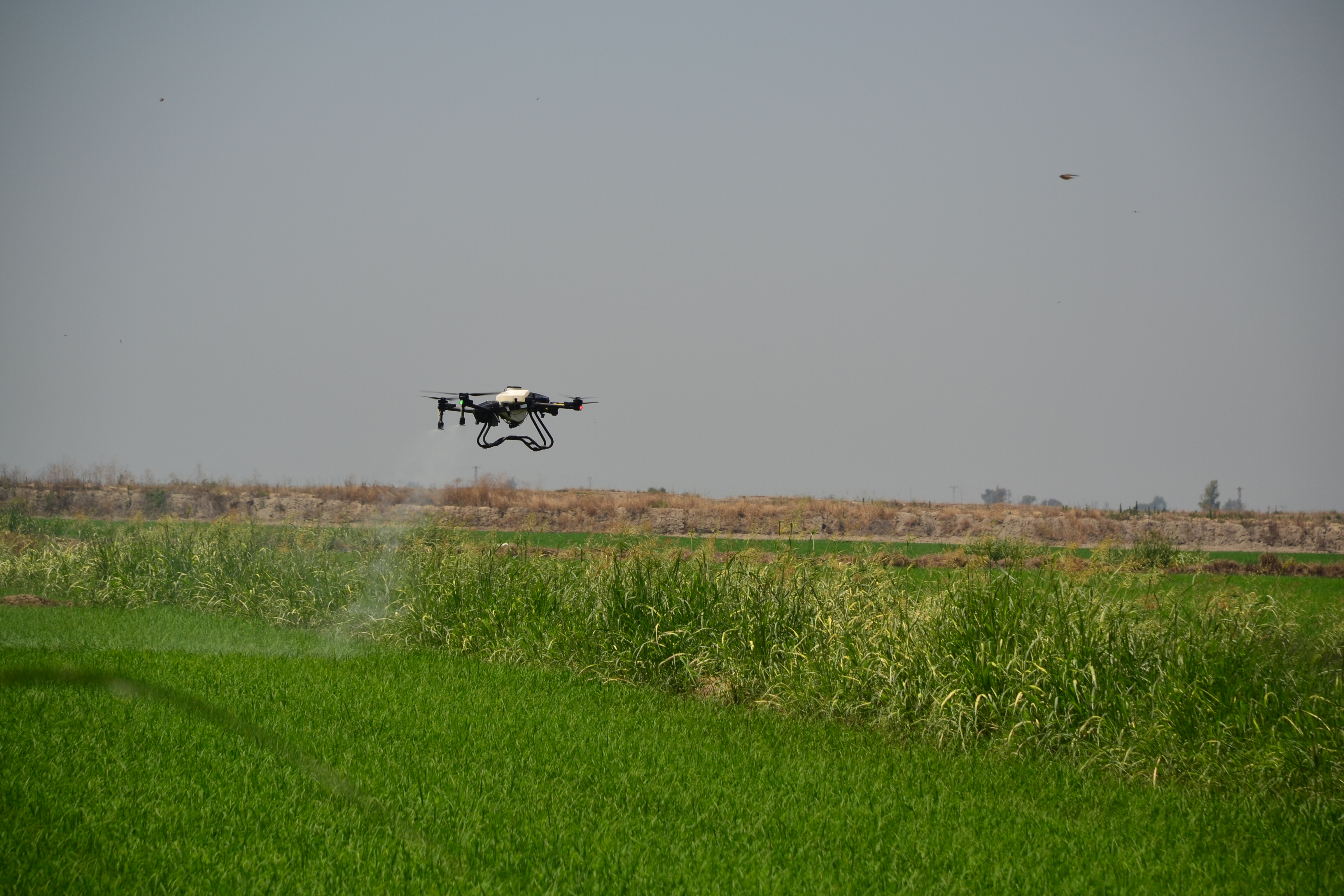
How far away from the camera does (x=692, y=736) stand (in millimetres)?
Result: 8617

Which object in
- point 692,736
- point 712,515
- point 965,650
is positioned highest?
point 712,515

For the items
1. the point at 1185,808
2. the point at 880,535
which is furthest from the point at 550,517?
the point at 1185,808

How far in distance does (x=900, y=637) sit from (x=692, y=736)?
248 centimetres

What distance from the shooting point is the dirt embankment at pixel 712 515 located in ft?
135

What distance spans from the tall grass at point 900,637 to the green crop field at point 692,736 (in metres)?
0.04

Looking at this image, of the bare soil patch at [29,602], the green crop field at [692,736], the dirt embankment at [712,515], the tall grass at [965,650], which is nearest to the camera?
the green crop field at [692,736]

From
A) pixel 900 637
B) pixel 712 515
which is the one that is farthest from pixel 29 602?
pixel 712 515

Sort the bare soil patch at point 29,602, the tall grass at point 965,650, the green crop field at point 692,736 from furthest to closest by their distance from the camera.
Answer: the bare soil patch at point 29,602, the tall grass at point 965,650, the green crop field at point 692,736

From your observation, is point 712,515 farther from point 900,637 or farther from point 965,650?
point 965,650

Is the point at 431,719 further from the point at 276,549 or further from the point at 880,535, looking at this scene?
the point at 880,535

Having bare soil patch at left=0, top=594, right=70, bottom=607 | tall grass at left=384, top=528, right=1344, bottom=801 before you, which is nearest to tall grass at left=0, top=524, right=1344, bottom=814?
tall grass at left=384, top=528, right=1344, bottom=801

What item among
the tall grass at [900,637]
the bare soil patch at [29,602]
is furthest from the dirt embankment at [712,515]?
the tall grass at [900,637]

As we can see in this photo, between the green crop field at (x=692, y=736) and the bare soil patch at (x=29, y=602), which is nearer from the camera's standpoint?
the green crop field at (x=692, y=736)

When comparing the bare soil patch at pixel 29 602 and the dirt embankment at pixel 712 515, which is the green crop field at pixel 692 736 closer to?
the bare soil patch at pixel 29 602
